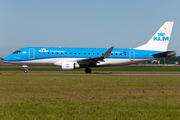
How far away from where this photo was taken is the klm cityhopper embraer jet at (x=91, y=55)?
35156 millimetres

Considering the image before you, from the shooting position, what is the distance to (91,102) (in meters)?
10.1

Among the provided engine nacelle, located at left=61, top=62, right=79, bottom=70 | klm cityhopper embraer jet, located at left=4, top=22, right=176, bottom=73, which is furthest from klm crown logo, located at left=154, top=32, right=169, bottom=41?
engine nacelle, located at left=61, top=62, right=79, bottom=70

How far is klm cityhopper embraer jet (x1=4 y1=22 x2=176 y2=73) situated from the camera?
35156mm

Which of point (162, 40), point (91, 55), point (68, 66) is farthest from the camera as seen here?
point (162, 40)

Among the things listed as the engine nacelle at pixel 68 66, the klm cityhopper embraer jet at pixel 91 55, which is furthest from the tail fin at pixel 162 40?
the engine nacelle at pixel 68 66

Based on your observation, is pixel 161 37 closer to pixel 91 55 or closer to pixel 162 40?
pixel 162 40

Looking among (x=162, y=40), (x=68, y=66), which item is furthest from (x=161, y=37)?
(x=68, y=66)

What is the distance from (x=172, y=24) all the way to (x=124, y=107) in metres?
32.7

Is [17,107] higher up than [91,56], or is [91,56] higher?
[91,56]

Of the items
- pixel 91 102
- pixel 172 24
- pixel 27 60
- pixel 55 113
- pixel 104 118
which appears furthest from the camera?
pixel 172 24

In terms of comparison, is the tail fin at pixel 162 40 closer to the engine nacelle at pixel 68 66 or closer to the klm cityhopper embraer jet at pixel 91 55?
the klm cityhopper embraer jet at pixel 91 55

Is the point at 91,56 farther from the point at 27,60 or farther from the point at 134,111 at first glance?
the point at 134,111

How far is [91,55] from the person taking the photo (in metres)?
36.5

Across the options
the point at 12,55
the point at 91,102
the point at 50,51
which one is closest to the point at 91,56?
the point at 50,51
